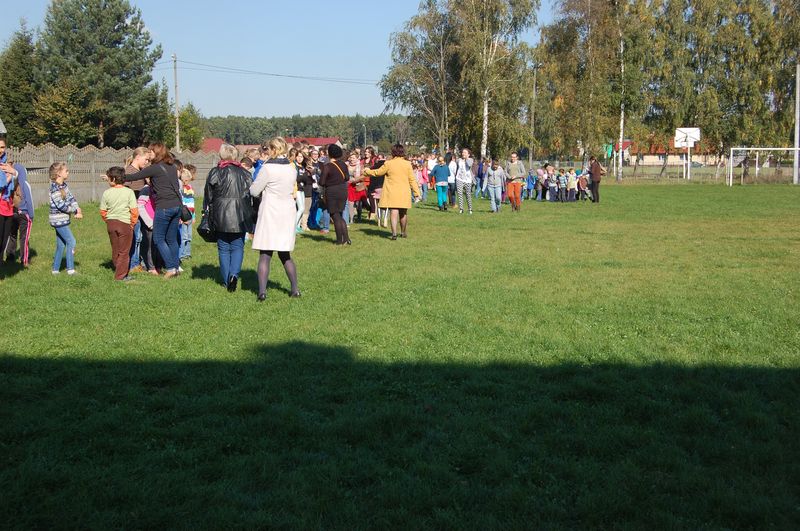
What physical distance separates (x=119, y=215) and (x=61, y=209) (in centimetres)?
89

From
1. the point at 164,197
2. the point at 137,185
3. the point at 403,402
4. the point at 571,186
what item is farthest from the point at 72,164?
the point at 403,402

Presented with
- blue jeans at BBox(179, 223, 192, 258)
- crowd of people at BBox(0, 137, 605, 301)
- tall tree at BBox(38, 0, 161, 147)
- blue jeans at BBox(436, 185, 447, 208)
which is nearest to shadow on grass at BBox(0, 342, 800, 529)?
crowd of people at BBox(0, 137, 605, 301)

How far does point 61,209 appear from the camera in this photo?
1071cm

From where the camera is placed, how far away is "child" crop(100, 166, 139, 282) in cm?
1048

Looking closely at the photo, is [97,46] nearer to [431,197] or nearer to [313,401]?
[431,197]

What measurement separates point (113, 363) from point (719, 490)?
4700mm

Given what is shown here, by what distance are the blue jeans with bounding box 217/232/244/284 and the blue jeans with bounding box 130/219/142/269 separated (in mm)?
2207

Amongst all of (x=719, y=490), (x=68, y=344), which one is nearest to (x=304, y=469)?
(x=719, y=490)

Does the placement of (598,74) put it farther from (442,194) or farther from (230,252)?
(230,252)

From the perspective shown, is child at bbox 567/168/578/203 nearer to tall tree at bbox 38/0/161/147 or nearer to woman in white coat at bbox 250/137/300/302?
woman in white coat at bbox 250/137/300/302

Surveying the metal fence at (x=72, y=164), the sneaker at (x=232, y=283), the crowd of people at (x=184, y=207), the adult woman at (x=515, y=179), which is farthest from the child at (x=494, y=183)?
the sneaker at (x=232, y=283)

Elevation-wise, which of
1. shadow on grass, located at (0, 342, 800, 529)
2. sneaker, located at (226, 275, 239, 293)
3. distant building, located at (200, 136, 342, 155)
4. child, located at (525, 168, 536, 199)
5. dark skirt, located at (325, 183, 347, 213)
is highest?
distant building, located at (200, 136, 342, 155)

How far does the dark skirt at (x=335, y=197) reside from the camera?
15.3m

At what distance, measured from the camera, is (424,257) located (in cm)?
1323
